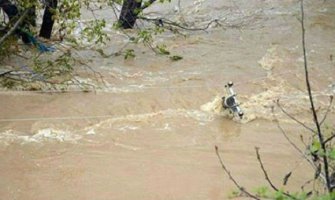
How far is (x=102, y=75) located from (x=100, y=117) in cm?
206

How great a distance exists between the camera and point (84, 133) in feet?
22.8

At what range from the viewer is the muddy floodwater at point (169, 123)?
569 cm

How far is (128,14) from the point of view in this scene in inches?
500

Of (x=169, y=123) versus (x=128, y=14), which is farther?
(x=128, y=14)

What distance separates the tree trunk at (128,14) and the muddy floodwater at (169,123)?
0.91 meters

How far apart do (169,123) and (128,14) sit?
5942 millimetres

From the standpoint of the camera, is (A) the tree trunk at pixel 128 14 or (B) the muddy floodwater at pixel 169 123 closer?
(B) the muddy floodwater at pixel 169 123

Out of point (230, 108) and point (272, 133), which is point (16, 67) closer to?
point (230, 108)

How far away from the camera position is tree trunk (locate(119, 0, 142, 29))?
12.3 m

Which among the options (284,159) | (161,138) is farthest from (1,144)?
(284,159)

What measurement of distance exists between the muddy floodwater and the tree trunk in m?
0.91

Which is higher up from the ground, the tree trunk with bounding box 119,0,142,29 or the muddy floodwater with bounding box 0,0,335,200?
the tree trunk with bounding box 119,0,142,29

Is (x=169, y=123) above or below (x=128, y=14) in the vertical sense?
below

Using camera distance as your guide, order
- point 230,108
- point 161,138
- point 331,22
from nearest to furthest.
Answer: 1. point 161,138
2. point 230,108
3. point 331,22
